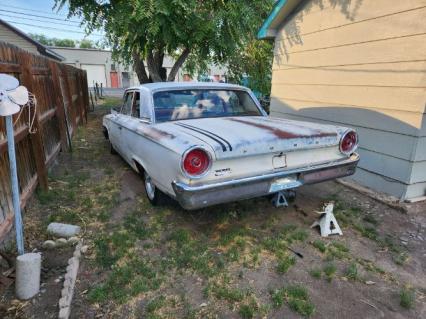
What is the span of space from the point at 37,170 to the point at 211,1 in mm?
7169

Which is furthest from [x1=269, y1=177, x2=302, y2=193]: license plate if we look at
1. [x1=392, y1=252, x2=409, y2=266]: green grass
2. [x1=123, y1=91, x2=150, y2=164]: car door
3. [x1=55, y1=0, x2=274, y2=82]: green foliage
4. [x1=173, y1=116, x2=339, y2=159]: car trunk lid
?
[x1=55, y1=0, x2=274, y2=82]: green foliage

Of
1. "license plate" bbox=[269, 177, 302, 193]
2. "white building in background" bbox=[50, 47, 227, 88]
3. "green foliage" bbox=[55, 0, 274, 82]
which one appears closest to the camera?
"license plate" bbox=[269, 177, 302, 193]

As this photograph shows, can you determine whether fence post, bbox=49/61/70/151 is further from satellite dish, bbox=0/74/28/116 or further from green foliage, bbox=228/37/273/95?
green foliage, bbox=228/37/273/95

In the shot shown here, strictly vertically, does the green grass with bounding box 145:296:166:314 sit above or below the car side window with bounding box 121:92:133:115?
below

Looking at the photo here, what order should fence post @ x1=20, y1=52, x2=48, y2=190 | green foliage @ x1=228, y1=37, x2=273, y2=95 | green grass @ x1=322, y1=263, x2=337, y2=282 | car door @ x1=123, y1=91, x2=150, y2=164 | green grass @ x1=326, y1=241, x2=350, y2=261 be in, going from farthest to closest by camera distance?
green foliage @ x1=228, y1=37, x2=273, y2=95 < car door @ x1=123, y1=91, x2=150, y2=164 < fence post @ x1=20, y1=52, x2=48, y2=190 < green grass @ x1=326, y1=241, x2=350, y2=261 < green grass @ x1=322, y1=263, x2=337, y2=282

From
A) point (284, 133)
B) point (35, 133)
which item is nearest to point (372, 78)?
point (284, 133)

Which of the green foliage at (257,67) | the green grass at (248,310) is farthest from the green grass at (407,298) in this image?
the green foliage at (257,67)

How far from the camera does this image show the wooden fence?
2.85 metres

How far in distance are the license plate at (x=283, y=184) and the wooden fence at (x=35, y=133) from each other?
249 cm

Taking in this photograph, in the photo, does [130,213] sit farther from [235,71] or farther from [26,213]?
[235,71]

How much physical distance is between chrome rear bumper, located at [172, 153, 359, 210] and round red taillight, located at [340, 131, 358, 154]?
0.36 feet

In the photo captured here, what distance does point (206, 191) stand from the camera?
8.56 ft

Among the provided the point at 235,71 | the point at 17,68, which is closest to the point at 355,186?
the point at 17,68

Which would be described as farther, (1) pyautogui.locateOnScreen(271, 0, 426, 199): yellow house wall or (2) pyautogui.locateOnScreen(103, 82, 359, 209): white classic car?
(1) pyautogui.locateOnScreen(271, 0, 426, 199): yellow house wall
